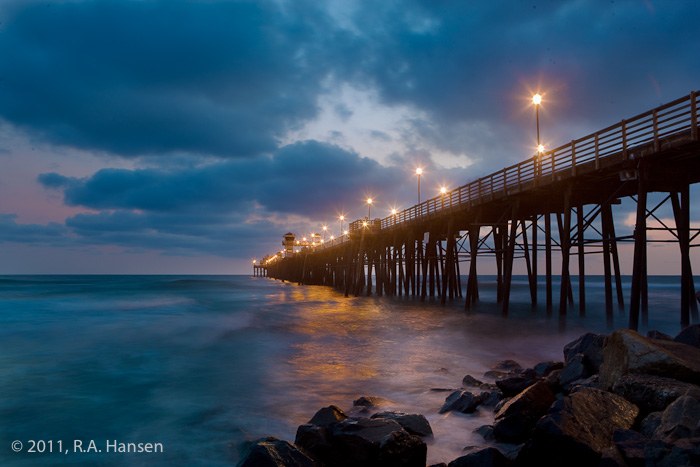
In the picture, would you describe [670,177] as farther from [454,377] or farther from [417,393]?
[417,393]

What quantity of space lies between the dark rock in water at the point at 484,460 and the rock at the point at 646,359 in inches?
96.6

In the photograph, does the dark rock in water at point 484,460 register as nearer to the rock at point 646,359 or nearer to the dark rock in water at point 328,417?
the dark rock in water at point 328,417

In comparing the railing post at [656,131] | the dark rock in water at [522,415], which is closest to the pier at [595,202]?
the railing post at [656,131]

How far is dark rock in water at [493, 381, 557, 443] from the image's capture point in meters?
4.96

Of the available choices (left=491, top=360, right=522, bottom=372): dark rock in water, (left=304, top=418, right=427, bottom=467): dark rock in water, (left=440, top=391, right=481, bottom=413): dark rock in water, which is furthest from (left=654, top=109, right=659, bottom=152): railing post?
(left=304, top=418, right=427, bottom=467): dark rock in water

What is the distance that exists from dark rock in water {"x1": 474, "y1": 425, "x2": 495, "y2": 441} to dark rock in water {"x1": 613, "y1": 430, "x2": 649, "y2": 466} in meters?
1.58

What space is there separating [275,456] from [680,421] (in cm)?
401

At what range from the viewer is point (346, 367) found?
10.8 meters

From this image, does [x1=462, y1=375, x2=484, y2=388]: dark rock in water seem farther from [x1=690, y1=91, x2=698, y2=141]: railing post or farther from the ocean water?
[x1=690, y1=91, x2=698, y2=141]: railing post

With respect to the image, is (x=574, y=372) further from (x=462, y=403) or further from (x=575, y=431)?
(x=575, y=431)

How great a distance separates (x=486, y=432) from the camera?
5.43 m

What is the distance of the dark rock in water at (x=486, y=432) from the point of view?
17.6 feet

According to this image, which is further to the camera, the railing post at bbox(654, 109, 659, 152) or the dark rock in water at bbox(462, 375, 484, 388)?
the railing post at bbox(654, 109, 659, 152)

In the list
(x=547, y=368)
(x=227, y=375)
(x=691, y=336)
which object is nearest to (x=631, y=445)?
(x=547, y=368)
